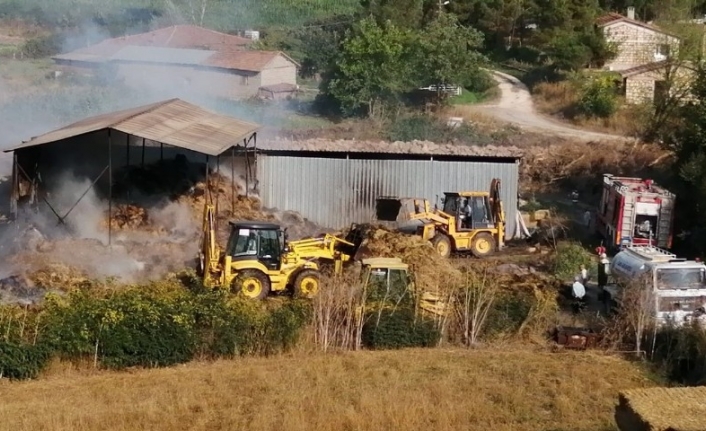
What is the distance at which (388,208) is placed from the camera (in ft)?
87.4

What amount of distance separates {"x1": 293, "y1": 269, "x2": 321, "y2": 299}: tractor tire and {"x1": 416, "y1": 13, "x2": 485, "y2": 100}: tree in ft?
87.2

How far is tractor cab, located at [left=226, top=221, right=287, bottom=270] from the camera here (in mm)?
18547

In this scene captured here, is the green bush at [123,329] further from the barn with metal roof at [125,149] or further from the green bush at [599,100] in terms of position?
the green bush at [599,100]

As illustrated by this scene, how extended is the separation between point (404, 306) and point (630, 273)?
4180 mm

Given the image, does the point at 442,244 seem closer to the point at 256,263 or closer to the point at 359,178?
→ the point at 359,178

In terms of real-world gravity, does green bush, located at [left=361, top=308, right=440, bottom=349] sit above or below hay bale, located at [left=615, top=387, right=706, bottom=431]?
below

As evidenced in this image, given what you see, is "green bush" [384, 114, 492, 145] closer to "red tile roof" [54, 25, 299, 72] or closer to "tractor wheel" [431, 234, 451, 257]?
"red tile roof" [54, 25, 299, 72]

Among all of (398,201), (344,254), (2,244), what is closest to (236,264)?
(344,254)

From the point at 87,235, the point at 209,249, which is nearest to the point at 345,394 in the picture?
the point at 209,249

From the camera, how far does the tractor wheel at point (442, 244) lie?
2317 centimetres

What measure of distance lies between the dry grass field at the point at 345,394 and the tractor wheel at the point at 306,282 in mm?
2738

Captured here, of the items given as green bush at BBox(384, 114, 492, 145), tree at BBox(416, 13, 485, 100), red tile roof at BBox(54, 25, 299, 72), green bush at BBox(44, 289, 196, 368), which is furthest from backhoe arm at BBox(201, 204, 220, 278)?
red tile roof at BBox(54, 25, 299, 72)

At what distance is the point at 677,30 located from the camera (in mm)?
43188

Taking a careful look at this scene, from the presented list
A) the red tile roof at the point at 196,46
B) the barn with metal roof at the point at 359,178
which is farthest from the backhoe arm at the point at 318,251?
the red tile roof at the point at 196,46
